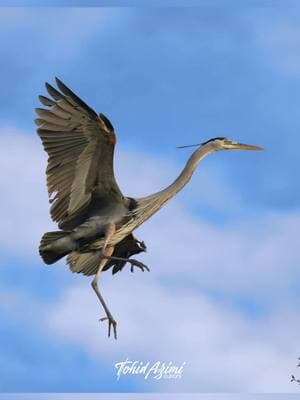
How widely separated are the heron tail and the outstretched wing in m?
0.16

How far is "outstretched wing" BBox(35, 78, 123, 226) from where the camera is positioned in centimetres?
1054

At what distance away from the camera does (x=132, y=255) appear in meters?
11.9

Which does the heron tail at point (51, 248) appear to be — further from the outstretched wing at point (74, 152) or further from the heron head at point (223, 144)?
the heron head at point (223, 144)

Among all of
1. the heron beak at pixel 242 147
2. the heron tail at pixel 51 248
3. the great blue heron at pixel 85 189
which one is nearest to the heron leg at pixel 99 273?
the great blue heron at pixel 85 189

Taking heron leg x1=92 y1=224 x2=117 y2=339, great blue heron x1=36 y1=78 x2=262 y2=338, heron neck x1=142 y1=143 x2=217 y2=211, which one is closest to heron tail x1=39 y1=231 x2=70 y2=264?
great blue heron x1=36 y1=78 x2=262 y2=338

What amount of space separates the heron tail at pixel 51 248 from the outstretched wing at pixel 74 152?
16 cm

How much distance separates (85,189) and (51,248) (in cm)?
79

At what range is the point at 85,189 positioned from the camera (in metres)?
11.0

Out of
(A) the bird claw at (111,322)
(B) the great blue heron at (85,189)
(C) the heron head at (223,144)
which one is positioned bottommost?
(A) the bird claw at (111,322)

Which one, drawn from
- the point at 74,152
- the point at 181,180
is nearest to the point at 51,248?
the point at 74,152

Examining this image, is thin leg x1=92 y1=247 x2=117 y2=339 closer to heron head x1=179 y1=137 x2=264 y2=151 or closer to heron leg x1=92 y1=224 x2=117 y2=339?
heron leg x1=92 y1=224 x2=117 y2=339

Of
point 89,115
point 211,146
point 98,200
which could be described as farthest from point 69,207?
point 211,146

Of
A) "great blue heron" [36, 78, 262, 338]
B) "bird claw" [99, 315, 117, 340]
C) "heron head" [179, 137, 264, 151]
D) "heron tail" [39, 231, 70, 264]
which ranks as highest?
"heron head" [179, 137, 264, 151]

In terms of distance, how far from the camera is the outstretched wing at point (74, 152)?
1054 centimetres
